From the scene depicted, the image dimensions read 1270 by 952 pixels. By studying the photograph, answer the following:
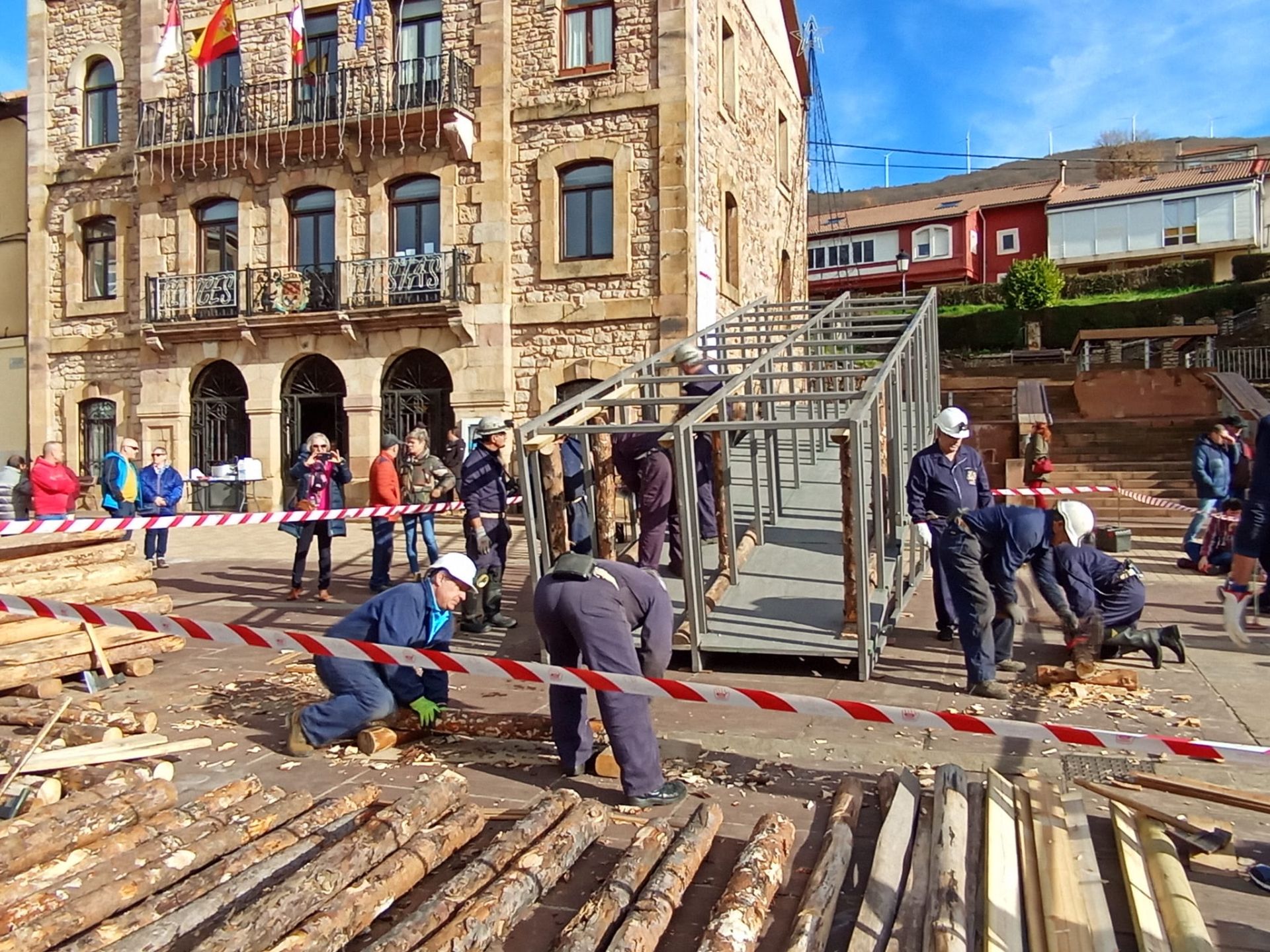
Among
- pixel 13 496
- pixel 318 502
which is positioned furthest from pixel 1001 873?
pixel 13 496

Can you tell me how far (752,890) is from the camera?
10.8 feet

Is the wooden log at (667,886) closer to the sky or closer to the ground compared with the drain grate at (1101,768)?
closer to the sky

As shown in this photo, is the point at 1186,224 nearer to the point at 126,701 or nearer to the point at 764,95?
the point at 764,95

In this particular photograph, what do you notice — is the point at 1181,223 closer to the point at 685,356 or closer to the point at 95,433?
the point at 685,356

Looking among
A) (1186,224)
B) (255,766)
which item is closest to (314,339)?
(255,766)

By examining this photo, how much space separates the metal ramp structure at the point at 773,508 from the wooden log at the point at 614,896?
275cm

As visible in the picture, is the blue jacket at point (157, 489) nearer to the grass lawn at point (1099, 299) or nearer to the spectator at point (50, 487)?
the spectator at point (50, 487)

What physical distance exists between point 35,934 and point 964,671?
211 inches

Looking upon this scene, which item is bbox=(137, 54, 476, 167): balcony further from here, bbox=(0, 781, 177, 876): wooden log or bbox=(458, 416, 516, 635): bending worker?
bbox=(0, 781, 177, 876): wooden log

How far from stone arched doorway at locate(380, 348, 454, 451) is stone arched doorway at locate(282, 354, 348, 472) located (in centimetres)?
105

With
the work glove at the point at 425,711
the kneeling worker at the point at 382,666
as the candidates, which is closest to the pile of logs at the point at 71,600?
the kneeling worker at the point at 382,666

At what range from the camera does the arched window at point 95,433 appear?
65.8ft

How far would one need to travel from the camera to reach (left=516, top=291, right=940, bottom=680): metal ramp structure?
655cm

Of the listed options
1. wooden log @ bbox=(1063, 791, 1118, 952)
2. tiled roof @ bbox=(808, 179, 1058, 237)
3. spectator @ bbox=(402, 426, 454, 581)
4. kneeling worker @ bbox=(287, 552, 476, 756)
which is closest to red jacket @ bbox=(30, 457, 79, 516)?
spectator @ bbox=(402, 426, 454, 581)
